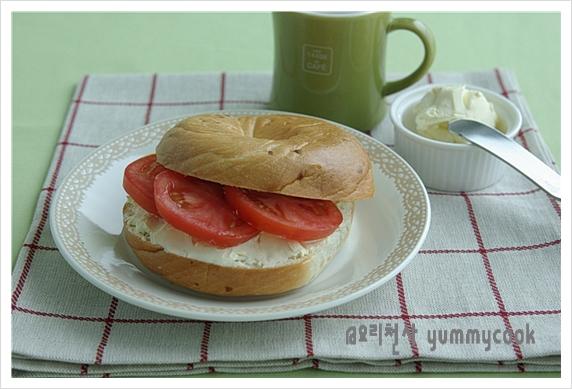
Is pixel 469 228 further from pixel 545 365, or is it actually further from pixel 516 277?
pixel 545 365

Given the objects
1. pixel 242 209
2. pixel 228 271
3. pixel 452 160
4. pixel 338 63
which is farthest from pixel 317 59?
pixel 228 271

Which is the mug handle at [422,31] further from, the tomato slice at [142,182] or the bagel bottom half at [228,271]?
the tomato slice at [142,182]

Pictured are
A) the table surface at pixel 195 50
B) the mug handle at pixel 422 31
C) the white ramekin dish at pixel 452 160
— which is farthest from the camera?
the table surface at pixel 195 50

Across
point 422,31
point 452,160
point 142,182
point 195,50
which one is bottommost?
point 195,50

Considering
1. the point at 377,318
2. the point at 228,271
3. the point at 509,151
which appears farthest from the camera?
the point at 509,151

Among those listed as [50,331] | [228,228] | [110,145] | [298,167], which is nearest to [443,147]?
[298,167]

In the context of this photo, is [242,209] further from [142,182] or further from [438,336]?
[438,336]

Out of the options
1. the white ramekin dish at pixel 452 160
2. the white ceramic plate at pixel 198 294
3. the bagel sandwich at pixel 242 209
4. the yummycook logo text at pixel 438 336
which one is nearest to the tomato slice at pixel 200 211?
the bagel sandwich at pixel 242 209

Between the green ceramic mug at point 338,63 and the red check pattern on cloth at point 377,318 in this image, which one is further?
the green ceramic mug at point 338,63

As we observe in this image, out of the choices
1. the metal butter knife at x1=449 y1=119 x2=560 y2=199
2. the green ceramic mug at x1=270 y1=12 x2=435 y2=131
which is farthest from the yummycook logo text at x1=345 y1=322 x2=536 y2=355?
the green ceramic mug at x1=270 y1=12 x2=435 y2=131
